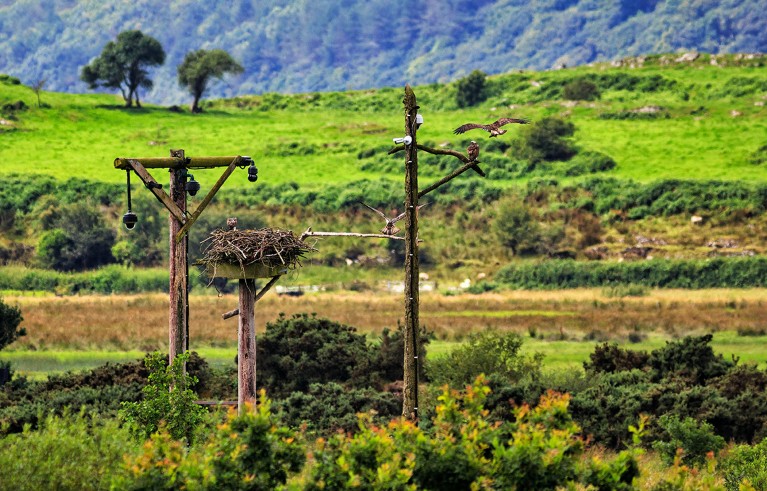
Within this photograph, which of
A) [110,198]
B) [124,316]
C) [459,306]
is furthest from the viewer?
[110,198]

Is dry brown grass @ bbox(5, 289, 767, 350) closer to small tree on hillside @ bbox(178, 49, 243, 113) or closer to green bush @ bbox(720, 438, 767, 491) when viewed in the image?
green bush @ bbox(720, 438, 767, 491)

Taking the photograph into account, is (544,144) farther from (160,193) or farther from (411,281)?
(411,281)

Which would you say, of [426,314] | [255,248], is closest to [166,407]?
[255,248]

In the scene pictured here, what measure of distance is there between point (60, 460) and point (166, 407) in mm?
4139

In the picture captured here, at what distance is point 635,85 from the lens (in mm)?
111188

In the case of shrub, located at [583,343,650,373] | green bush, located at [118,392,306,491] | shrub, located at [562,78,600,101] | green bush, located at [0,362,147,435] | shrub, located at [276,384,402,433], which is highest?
shrub, located at [562,78,600,101]

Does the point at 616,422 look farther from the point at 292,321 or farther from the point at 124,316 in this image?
the point at 124,316

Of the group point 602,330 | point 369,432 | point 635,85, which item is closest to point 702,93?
point 635,85

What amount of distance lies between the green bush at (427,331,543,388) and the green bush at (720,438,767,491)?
6.88 m

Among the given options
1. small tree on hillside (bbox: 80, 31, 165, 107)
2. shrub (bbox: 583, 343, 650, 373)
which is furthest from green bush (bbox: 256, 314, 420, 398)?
small tree on hillside (bbox: 80, 31, 165, 107)

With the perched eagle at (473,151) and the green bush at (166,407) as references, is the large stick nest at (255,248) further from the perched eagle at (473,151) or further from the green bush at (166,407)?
the perched eagle at (473,151)

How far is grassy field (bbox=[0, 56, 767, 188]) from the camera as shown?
8856cm

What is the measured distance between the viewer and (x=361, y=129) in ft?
336

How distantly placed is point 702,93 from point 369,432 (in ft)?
320
